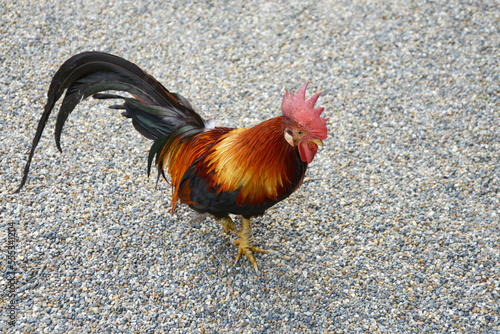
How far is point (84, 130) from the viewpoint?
5367 mm

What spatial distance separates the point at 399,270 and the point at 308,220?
96 centimetres

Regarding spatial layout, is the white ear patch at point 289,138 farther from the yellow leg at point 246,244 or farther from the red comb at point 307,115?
the yellow leg at point 246,244

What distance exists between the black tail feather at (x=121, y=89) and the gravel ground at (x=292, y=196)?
3.64 ft

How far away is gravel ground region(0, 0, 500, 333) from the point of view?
153 inches

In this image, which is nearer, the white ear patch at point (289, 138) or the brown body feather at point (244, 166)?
the white ear patch at point (289, 138)

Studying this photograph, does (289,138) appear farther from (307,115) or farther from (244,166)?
(244,166)

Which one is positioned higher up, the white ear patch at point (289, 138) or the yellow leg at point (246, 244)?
the white ear patch at point (289, 138)

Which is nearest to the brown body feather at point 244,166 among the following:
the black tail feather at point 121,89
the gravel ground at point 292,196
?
the black tail feather at point 121,89

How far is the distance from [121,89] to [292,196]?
81.8 inches

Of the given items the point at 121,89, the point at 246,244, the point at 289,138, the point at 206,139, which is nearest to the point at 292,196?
the point at 246,244

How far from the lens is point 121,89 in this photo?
366cm

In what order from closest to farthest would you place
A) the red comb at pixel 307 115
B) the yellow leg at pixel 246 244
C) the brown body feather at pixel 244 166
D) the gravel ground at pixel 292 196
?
1. the red comb at pixel 307 115
2. the brown body feather at pixel 244 166
3. the gravel ground at pixel 292 196
4. the yellow leg at pixel 246 244

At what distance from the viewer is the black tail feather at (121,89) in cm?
342

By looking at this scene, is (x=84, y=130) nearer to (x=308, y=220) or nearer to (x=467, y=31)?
(x=308, y=220)
